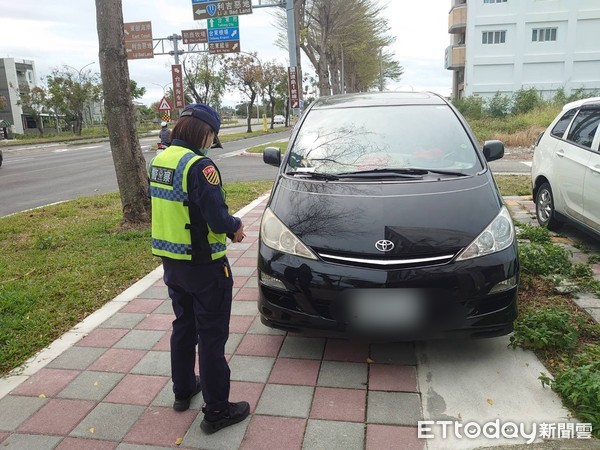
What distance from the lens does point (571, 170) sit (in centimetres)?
531

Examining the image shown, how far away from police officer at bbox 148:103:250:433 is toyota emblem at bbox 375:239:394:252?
81 centimetres

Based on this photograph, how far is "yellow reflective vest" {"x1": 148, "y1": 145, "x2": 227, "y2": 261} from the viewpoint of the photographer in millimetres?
2348

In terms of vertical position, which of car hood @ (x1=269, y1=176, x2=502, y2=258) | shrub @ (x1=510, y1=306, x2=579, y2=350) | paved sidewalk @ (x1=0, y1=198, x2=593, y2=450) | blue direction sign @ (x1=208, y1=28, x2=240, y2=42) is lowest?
paved sidewalk @ (x1=0, y1=198, x2=593, y2=450)

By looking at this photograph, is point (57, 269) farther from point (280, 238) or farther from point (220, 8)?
point (220, 8)

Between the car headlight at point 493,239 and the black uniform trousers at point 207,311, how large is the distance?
1.35 meters

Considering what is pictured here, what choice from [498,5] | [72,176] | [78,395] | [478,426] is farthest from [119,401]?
[498,5]

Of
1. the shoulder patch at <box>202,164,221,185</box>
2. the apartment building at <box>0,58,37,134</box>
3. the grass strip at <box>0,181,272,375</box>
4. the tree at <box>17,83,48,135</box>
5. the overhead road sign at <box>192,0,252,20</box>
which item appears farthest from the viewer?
the apartment building at <box>0,58,37,134</box>

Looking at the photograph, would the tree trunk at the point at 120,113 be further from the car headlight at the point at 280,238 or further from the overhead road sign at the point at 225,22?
the overhead road sign at the point at 225,22

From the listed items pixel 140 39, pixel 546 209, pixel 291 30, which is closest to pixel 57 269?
pixel 546 209

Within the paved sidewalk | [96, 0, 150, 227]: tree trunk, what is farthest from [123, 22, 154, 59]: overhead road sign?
the paved sidewalk

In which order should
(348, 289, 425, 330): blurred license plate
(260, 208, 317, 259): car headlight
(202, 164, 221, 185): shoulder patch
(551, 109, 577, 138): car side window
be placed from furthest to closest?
(551, 109, 577, 138): car side window < (260, 208, 317, 259): car headlight < (348, 289, 425, 330): blurred license plate < (202, 164, 221, 185): shoulder patch

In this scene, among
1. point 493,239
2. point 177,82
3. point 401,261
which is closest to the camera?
point 401,261

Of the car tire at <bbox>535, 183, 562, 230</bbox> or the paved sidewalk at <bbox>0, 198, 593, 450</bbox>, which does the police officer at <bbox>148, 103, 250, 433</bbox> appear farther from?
the car tire at <bbox>535, 183, 562, 230</bbox>

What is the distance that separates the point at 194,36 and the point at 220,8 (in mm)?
6085
